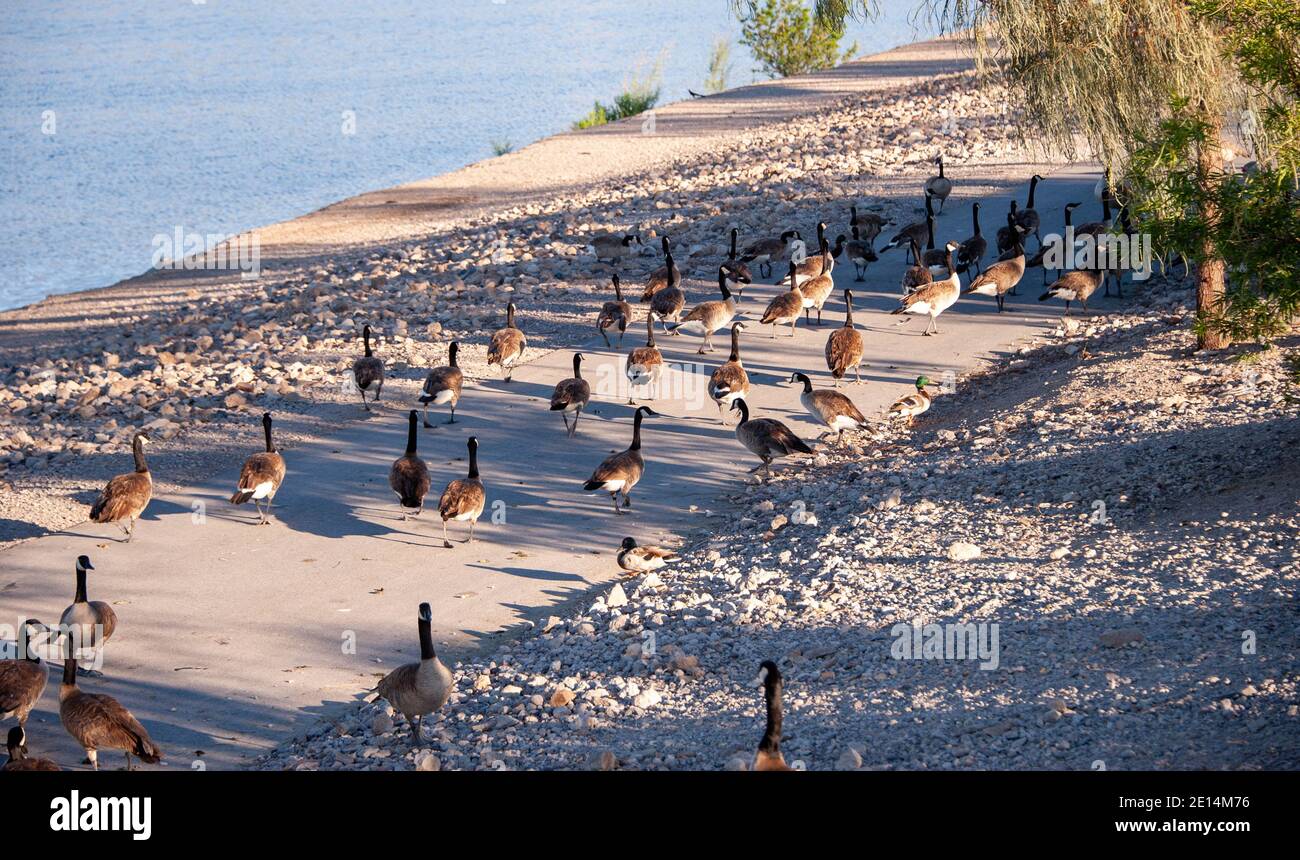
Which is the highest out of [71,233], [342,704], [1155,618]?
[71,233]

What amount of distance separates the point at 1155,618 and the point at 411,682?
5.44 meters

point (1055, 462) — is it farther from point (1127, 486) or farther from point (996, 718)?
point (996, 718)

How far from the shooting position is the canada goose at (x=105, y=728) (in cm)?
944

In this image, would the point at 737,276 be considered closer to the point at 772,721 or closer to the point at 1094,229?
the point at 1094,229

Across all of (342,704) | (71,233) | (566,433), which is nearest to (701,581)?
(342,704)

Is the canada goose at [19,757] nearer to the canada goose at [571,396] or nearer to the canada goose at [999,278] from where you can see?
the canada goose at [571,396]

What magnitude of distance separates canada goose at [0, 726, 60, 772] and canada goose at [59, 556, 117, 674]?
1.44 m

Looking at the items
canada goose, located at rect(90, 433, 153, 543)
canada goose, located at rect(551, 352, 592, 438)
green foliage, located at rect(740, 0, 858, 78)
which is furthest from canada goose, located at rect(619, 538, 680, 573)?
green foliage, located at rect(740, 0, 858, 78)

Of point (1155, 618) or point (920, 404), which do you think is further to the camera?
point (920, 404)

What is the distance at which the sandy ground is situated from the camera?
11023mm

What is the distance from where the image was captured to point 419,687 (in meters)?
9.50

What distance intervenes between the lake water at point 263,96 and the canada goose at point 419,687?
1124 inches

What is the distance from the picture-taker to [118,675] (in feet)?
36.6
